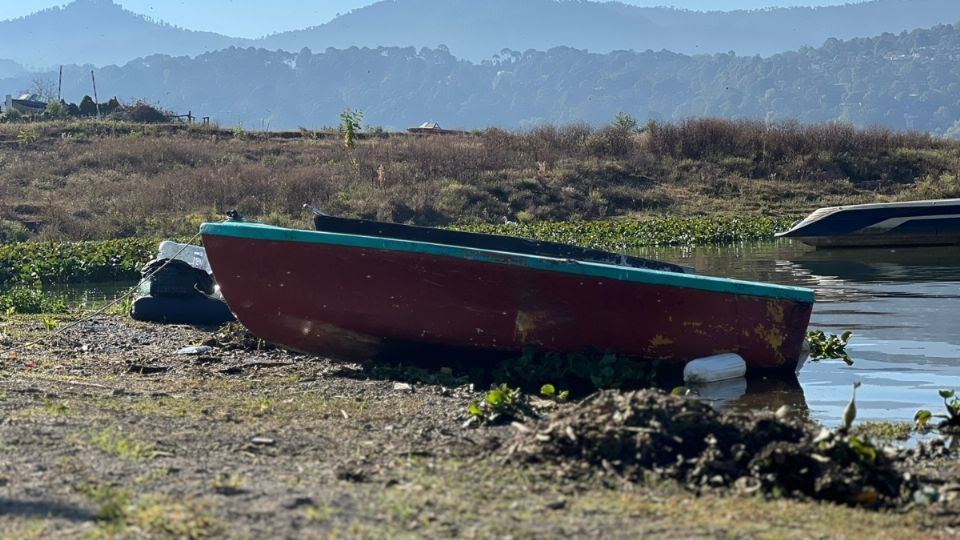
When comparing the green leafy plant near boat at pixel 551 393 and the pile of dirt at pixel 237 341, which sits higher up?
the green leafy plant near boat at pixel 551 393

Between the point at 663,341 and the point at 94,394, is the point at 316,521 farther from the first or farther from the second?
the point at 663,341

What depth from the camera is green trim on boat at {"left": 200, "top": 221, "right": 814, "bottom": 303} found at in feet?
29.1

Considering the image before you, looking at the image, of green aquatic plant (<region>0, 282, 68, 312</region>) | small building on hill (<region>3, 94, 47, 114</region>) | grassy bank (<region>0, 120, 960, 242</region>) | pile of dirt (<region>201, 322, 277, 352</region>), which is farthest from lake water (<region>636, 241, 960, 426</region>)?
small building on hill (<region>3, 94, 47, 114</region>)

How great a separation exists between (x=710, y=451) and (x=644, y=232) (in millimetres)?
21113

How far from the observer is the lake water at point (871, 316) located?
28.4 feet

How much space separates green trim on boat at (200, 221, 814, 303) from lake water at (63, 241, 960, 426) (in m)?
0.74

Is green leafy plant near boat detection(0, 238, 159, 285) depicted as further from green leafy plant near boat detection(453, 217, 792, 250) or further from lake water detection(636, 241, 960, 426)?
lake water detection(636, 241, 960, 426)

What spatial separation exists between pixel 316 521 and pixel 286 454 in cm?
141

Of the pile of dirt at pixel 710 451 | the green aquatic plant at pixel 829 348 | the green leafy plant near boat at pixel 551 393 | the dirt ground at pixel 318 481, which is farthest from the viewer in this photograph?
the green aquatic plant at pixel 829 348

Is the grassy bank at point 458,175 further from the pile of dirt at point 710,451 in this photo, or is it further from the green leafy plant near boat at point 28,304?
the pile of dirt at point 710,451

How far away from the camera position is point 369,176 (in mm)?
34219

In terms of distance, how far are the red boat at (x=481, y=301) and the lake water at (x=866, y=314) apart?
537 mm

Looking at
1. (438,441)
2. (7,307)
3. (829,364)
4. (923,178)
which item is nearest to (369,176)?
(923,178)

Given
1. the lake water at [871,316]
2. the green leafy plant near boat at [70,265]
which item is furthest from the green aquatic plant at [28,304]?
the lake water at [871,316]
